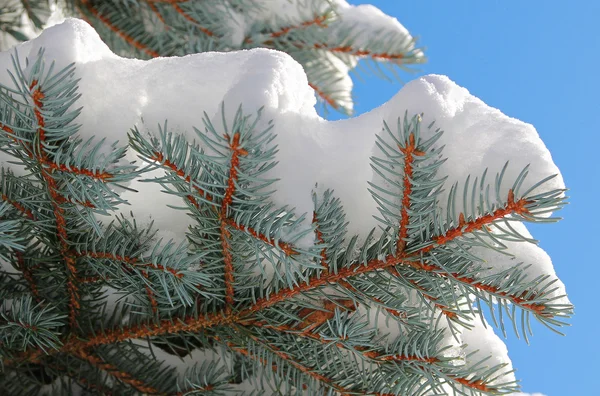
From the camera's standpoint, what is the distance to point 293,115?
0.64 m

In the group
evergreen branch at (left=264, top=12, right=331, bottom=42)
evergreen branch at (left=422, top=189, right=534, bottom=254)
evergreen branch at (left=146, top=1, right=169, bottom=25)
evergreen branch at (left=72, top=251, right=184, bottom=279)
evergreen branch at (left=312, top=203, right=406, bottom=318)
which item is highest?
evergreen branch at (left=264, top=12, right=331, bottom=42)

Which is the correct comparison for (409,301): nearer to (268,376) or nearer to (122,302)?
(268,376)

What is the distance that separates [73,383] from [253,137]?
548mm

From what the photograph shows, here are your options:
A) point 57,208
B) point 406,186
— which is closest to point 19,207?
point 57,208

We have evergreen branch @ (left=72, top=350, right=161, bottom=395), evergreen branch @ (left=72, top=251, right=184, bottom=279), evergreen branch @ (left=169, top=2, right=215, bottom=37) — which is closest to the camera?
evergreen branch @ (left=72, top=251, right=184, bottom=279)

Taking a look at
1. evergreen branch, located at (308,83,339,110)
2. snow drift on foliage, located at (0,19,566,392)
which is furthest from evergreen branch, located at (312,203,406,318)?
evergreen branch, located at (308,83,339,110)

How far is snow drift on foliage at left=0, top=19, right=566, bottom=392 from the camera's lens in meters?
0.60

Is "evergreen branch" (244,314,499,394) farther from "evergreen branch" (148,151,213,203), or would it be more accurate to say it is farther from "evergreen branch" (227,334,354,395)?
"evergreen branch" (148,151,213,203)

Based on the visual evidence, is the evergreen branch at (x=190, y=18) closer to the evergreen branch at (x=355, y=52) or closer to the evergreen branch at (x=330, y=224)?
the evergreen branch at (x=355, y=52)

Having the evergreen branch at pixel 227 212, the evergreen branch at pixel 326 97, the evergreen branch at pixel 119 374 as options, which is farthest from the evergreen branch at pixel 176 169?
the evergreen branch at pixel 326 97

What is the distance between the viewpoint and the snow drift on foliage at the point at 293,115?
0.60 meters

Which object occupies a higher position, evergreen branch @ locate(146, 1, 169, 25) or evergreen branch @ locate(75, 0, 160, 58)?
evergreen branch @ locate(146, 1, 169, 25)

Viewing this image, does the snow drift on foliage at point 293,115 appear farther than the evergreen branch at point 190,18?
No

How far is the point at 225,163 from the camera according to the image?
1.90 feet
